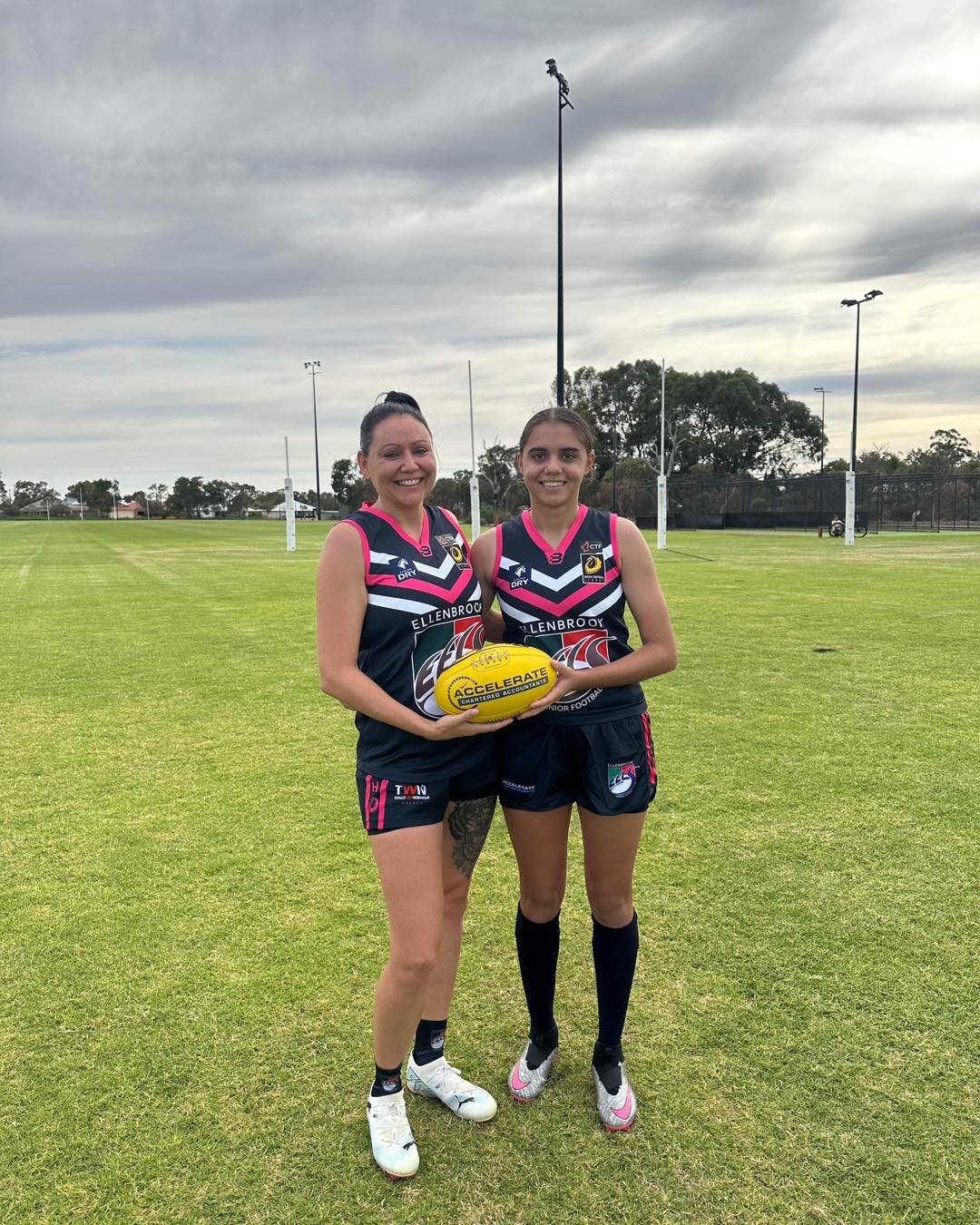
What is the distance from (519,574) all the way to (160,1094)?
1.94 meters

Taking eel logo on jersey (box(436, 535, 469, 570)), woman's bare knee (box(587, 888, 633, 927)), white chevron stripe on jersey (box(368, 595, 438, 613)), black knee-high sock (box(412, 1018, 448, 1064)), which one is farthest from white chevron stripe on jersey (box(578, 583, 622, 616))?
black knee-high sock (box(412, 1018, 448, 1064))

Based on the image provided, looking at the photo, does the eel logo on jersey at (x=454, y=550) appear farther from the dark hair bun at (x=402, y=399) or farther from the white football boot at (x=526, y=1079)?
the white football boot at (x=526, y=1079)

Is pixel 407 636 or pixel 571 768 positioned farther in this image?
pixel 571 768

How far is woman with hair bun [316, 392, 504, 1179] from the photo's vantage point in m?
2.31

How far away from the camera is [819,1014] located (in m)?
3.02

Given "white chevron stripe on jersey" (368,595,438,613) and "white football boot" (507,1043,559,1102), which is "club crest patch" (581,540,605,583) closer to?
"white chevron stripe on jersey" (368,595,438,613)

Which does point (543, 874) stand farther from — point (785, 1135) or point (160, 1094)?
point (160, 1094)

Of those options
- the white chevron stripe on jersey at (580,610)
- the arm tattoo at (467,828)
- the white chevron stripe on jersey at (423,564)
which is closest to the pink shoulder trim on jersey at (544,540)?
the white chevron stripe on jersey at (580,610)

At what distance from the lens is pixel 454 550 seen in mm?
2500

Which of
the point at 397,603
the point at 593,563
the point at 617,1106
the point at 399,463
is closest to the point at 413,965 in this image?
the point at 617,1106

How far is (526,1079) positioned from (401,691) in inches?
51.7

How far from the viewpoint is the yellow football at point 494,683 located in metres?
2.31

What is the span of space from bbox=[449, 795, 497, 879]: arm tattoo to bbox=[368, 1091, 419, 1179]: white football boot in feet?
2.16

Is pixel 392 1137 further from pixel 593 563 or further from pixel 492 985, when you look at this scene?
pixel 593 563
